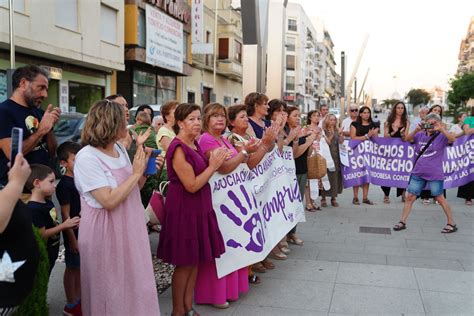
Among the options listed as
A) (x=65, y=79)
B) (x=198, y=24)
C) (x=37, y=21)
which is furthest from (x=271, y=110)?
(x=198, y=24)

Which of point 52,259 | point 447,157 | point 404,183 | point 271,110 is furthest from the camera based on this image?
point 404,183

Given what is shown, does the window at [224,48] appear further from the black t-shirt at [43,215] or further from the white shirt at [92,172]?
the white shirt at [92,172]

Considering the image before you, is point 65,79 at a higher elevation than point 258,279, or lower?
higher

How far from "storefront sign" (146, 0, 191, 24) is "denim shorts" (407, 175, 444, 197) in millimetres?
20572

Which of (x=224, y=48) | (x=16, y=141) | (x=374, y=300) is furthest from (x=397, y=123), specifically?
(x=224, y=48)

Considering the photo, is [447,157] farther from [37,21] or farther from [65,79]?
[65,79]

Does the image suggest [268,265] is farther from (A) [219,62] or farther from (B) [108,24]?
(A) [219,62]

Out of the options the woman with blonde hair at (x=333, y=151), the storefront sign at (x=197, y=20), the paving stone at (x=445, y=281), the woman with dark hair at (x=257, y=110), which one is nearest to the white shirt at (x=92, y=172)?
the woman with dark hair at (x=257, y=110)

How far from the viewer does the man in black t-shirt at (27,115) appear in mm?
3346

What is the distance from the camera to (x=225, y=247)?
13.4 feet

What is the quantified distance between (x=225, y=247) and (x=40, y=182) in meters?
1.63

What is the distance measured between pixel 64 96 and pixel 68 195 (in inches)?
686

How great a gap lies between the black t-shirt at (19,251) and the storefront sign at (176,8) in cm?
2385

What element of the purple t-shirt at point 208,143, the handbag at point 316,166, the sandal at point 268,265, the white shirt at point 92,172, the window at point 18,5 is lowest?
the sandal at point 268,265
